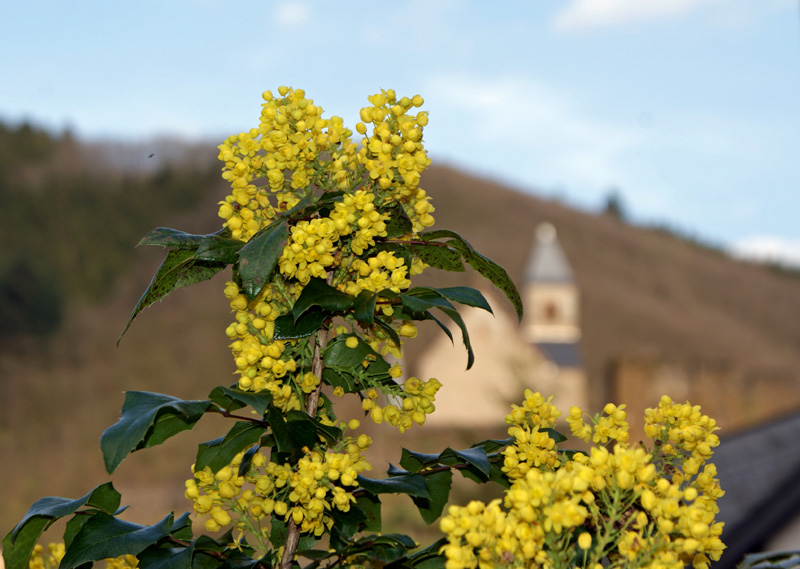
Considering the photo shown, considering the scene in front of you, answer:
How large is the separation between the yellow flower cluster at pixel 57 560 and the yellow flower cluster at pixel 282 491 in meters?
0.27

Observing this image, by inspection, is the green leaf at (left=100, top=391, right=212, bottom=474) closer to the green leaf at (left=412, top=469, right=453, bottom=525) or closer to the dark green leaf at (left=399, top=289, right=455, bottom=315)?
the dark green leaf at (left=399, top=289, right=455, bottom=315)

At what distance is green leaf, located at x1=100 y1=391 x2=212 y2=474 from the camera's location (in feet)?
4.00

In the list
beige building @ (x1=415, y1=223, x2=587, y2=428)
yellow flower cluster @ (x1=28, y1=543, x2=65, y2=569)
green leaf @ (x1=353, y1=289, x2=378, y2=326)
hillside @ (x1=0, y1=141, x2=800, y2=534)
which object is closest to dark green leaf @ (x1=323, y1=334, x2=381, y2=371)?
green leaf @ (x1=353, y1=289, x2=378, y2=326)

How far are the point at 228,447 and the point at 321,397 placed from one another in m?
0.26

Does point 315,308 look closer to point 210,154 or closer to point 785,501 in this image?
point 785,501

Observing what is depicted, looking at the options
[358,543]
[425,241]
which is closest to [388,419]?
[358,543]

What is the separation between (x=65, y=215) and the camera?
→ 4172 centimetres

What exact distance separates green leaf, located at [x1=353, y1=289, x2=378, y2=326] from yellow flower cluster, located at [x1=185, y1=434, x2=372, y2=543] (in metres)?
0.28

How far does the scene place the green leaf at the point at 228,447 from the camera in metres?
1.44

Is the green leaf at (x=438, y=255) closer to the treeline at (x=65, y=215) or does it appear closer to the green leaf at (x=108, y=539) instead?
the green leaf at (x=108, y=539)

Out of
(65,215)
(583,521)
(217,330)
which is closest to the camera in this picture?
(583,521)

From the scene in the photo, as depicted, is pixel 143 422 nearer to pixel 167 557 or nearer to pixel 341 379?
pixel 167 557

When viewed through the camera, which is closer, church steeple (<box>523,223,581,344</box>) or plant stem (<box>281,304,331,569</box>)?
plant stem (<box>281,304,331,569</box>)

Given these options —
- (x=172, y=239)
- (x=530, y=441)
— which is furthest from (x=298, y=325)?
(x=530, y=441)
